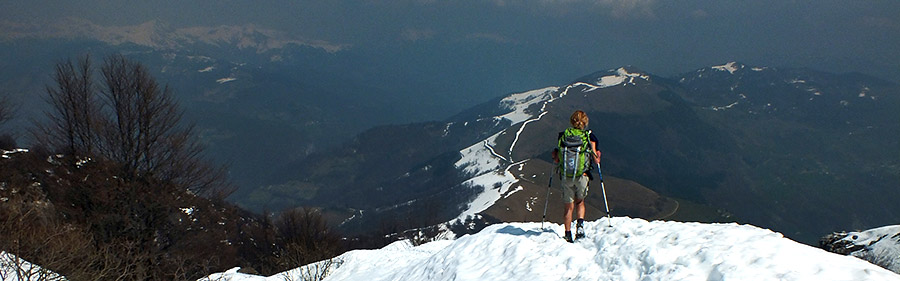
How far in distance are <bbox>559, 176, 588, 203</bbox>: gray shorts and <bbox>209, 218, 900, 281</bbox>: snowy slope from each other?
4.16 feet

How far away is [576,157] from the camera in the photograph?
10.8 meters

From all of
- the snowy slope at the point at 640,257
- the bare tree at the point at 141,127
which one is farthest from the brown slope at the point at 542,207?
the bare tree at the point at 141,127

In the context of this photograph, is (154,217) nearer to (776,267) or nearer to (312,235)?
(776,267)

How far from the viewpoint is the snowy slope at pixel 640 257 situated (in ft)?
23.2

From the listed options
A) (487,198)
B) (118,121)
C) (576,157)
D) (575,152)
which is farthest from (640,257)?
(487,198)

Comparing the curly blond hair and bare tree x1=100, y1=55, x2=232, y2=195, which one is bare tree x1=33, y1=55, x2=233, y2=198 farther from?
the curly blond hair

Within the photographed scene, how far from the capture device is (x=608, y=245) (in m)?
10.6

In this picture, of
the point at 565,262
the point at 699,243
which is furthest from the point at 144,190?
the point at 699,243

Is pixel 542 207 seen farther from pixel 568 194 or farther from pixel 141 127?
pixel 568 194

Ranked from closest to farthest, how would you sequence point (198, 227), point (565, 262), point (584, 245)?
point (565, 262)
point (584, 245)
point (198, 227)

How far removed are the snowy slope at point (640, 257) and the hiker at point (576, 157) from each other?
53.6 inches

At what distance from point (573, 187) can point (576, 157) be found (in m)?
0.88

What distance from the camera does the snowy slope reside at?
279 inches

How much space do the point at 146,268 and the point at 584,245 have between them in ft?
51.7
